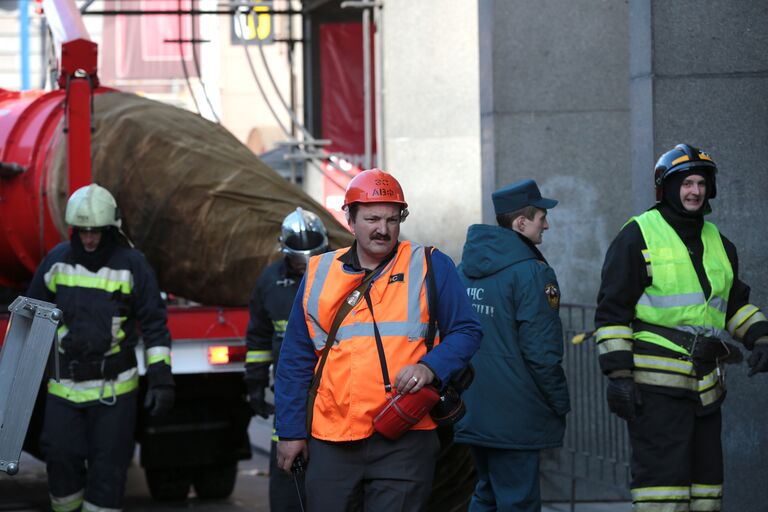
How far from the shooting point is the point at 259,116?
136ft

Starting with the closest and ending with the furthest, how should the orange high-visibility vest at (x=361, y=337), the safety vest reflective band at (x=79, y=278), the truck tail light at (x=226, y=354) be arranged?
the orange high-visibility vest at (x=361, y=337) < the safety vest reflective band at (x=79, y=278) < the truck tail light at (x=226, y=354)

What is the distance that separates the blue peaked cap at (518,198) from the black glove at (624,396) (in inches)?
38.7

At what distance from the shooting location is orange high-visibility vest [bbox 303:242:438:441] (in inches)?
188

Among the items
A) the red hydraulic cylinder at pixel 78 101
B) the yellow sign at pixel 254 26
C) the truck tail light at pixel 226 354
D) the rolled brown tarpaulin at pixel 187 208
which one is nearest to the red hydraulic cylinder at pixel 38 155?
the red hydraulic cylinder at pixel 78 101

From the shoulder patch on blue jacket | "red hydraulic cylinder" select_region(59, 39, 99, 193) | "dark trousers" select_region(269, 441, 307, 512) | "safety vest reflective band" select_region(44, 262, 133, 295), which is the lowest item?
"dark trousers" select_region(269, 441, 307, 512)

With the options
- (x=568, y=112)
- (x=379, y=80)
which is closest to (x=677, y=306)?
(x=568, y=112)

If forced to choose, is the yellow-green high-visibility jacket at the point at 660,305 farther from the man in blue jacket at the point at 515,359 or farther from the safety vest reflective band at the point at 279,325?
the safety vest reflective band at the point at 279,325

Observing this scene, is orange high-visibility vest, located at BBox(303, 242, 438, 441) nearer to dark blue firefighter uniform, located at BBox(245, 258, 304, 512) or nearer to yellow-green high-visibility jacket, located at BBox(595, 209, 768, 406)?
yellow-green high-visibility jacket, located at BBox(595, 209, 768, 406)

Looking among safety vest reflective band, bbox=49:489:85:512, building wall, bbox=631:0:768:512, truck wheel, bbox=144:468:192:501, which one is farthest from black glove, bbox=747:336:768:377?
truck wheel, bbox=144:468:192:501

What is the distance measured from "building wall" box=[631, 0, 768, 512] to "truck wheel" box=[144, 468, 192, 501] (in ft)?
12.8

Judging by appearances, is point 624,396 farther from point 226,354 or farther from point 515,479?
point 226,354

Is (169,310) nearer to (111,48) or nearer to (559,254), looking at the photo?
(559,254)

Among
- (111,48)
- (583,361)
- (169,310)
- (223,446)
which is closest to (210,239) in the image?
(169,310)

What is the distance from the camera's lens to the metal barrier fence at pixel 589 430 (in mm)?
7895
